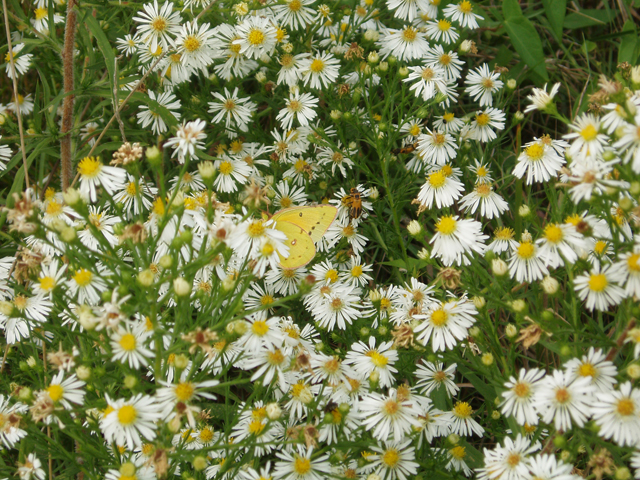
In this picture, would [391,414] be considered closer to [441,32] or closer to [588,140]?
[588,140]

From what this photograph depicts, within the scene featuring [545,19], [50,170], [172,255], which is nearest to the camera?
[172,255]

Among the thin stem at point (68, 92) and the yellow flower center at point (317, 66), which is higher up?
the yellow flower center at point (317, 66)

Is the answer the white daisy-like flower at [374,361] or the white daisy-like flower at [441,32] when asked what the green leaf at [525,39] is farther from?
the white daisy-like flower at [374,361]

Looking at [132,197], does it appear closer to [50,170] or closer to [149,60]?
[149,60]

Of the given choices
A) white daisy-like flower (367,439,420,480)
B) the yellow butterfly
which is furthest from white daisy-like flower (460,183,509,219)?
white daisy-like flower (367,439,420,480)

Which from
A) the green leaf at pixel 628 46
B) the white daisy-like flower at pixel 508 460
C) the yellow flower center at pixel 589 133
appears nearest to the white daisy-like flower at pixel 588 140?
the yellow flower center at pixel 589 133

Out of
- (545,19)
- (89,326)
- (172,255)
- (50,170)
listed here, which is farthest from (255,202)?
(545,19)

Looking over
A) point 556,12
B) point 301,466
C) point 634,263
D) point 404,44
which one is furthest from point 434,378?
point 556,12
